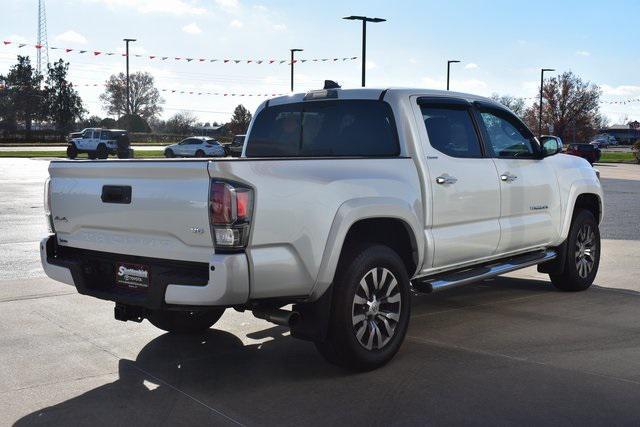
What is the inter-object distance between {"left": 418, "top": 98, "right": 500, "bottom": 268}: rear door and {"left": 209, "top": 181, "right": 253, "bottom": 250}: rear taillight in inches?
70.6

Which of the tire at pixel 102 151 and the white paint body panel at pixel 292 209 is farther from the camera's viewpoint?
the tire at pixel 102 151

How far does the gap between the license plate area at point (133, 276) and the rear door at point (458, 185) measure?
6.99 feet

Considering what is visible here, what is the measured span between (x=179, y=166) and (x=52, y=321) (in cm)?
269

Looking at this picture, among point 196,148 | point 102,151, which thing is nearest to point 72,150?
point 102,151

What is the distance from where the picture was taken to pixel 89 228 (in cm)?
494

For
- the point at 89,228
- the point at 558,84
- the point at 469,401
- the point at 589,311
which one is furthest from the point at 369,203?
the point at 558,84

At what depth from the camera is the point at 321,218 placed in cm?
463

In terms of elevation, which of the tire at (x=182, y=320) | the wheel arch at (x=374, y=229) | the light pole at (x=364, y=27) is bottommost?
the tire at (x=182, y=320)

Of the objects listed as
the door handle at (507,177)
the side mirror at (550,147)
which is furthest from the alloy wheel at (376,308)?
the side mirror at (550,147)

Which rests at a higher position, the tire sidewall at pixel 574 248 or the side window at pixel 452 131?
the side window at pixel 452 131

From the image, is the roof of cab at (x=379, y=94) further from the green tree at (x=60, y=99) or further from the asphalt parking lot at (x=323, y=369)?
the green tree at (x=60, y=99)

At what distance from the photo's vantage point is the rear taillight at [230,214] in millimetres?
4203

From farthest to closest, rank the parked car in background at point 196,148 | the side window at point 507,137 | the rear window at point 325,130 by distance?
the parked car in background at point 196,148
the side window at point 507,137
the rear window at point 325,130

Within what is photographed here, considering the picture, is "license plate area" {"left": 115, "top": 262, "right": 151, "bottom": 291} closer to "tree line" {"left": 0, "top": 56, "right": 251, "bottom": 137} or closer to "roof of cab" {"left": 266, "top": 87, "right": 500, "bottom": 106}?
"roof of cab" {"left": 266, "top": 87, "right": 500, "bottom": 106}
